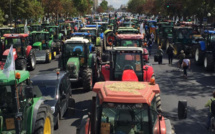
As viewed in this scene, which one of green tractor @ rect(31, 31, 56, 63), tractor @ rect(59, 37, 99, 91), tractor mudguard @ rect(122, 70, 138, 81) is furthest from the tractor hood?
Answer: tractor mudguard @ rect(122, 70, 138, 81)

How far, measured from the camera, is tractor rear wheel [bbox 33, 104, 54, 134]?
25.6ft

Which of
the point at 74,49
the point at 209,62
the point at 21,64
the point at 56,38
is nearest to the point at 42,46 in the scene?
the point at 21,64

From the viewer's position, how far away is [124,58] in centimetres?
1159

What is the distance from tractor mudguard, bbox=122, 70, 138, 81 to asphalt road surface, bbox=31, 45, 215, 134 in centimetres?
169

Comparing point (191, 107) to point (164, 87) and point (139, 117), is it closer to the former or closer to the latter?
point (164, 87)

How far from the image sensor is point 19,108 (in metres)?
7.47

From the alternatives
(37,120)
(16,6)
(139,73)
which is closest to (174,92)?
(139,73)

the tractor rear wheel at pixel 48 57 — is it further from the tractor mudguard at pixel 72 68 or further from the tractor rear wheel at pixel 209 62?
the tractor rear wheel at pixel 209 62

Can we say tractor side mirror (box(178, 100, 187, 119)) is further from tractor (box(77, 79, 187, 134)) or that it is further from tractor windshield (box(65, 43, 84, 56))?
tractor windshield (box(65, 43, 84, 56))

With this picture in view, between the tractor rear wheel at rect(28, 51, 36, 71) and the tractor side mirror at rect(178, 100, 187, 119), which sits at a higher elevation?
the tractor side mirror at rect(178, 100, 187, 119)

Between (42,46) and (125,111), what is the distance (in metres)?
18.9

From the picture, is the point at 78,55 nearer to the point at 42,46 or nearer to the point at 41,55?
the point at 41,55

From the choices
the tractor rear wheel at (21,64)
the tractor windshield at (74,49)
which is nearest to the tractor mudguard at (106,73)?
the tractor windshield at (74,49)

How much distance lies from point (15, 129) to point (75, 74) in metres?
7.57
